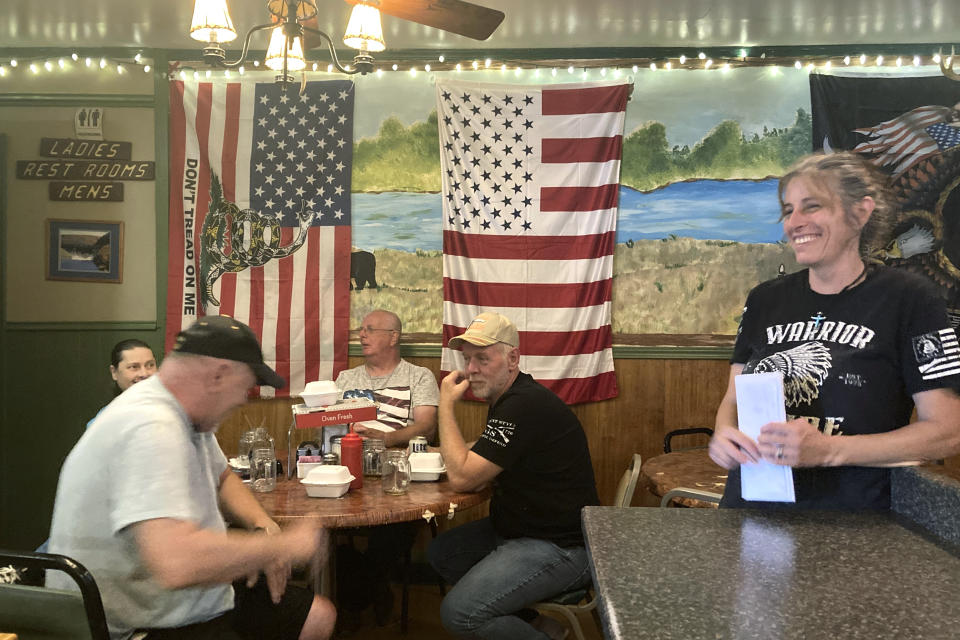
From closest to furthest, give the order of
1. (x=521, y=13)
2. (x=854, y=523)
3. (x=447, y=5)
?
1. (x=854, y=523)
2. (x=447, y=5)
3. (x=521, y=13)

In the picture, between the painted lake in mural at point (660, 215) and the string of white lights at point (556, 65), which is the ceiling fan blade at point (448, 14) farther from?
the painted lake in mural at point (660, 215)

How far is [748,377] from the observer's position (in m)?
1.49

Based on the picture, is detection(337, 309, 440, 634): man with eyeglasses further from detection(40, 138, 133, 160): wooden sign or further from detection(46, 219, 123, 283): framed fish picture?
detection(40, 138, 133, 160): wooden sign

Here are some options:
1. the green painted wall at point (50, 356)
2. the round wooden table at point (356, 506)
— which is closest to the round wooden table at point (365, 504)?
the round wooden table at point (356, 506)

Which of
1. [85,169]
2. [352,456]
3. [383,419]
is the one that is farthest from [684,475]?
[85,169]

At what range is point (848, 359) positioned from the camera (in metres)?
1.53

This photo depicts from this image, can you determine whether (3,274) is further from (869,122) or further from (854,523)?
(869,122)

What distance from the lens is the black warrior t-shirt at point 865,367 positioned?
149 cm

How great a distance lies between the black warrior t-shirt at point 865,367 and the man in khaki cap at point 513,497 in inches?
45.7

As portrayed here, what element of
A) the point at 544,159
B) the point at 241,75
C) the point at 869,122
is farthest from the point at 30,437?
the point at 869,122

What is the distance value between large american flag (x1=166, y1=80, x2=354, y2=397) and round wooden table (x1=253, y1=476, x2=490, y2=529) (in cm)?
181

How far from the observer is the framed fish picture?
15.1ft

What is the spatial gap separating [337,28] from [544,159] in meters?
1.38

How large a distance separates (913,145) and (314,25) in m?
3.38
